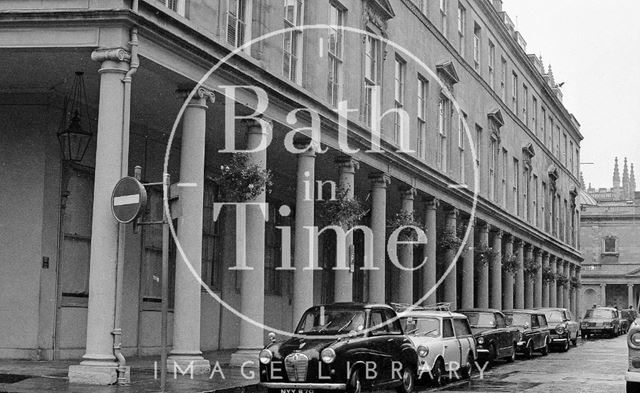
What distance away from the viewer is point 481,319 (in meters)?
25.7

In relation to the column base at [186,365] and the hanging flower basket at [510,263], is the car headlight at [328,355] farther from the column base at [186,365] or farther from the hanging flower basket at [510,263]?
the hanging flower basket at [510,263]

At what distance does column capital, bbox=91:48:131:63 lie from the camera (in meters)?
15.4

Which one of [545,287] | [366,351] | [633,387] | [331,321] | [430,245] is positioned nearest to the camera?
[633,387]

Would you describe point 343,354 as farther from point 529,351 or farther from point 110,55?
point 529,351

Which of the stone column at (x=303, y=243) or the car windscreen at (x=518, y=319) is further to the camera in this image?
the car windscreen at (x=518, y=319)

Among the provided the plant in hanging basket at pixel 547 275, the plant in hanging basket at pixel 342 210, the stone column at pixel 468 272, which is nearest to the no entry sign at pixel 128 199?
the plant in hanging basket at pixel 342 210

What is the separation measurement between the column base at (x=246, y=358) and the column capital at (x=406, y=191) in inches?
461

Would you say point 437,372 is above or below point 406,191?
below

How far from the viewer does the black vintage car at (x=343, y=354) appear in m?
14.3

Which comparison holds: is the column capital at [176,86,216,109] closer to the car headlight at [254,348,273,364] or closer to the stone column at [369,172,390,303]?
the car headlight at [254,348,273,364]

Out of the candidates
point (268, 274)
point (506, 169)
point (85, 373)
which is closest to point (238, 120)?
point (85, 373)

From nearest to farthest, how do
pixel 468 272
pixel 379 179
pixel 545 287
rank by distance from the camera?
pixel 379 179 → pixel 468 272 → pixel 545 287

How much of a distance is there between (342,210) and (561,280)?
36769mm

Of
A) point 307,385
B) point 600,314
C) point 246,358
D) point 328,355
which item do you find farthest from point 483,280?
point 307,385
